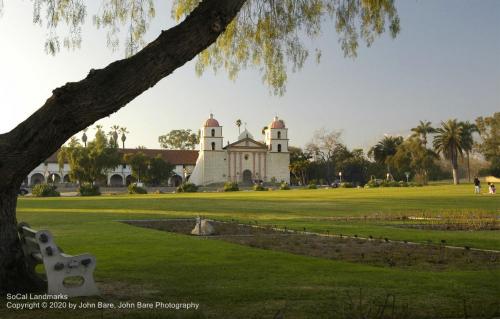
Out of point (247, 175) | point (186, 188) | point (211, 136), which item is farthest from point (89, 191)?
point (247, 175)

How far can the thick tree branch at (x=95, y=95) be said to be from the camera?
603cm

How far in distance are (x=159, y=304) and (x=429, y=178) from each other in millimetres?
95295

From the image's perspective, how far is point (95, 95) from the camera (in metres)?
6.04

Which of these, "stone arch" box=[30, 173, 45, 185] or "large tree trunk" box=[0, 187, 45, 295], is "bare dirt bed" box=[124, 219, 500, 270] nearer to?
"large tree trunk" box=[0, 187, 45, 295]

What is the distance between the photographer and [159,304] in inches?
233

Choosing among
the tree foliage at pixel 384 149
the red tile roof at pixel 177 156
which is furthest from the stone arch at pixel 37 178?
the tree foliage at pixel 384 149

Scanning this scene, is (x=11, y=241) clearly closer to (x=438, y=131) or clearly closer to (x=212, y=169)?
(x=438, y=131)

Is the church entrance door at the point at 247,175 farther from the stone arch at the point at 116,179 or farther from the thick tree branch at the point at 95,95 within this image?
the thick tree branch at the point at 95,95

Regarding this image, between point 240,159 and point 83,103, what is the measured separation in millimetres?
97615

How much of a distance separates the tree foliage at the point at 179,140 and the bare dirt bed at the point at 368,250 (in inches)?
4441

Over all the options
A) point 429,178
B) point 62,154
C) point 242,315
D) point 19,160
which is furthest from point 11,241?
point 429,178

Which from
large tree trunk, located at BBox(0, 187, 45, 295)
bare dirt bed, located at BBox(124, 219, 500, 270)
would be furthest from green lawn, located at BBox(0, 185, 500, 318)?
large tree trunk, located at BBox(0, 187, 45, 295)

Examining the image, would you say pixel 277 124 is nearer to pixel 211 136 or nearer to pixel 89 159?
pixel 211 136

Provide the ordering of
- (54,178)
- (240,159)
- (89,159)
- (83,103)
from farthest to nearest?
(240,159), (54,178), (89,159), (83,103)
